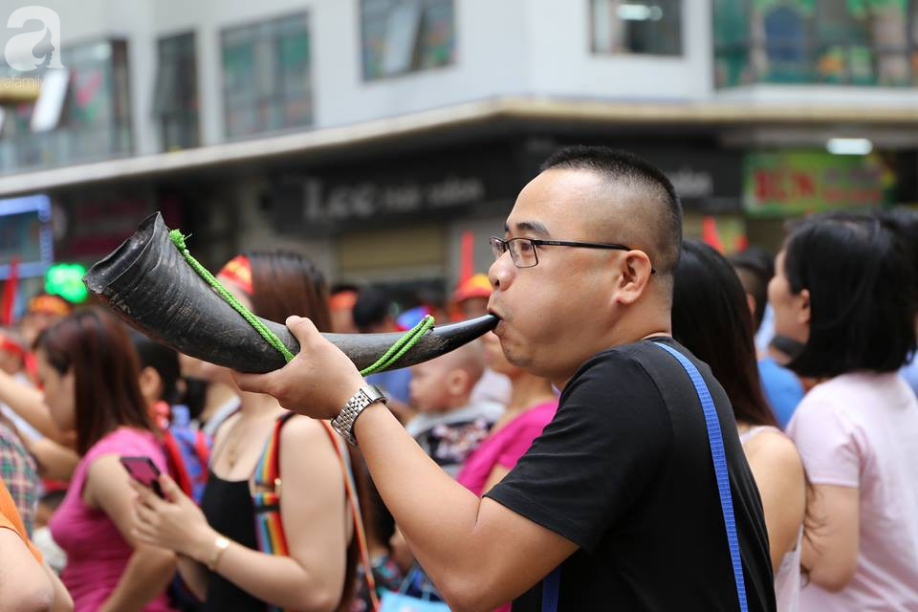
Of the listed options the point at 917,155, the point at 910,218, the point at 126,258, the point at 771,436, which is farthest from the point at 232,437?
the point at 917,155

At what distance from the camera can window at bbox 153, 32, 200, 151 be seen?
2391 centimetres

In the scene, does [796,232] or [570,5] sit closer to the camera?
[796,232]

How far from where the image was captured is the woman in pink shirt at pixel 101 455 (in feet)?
13.9

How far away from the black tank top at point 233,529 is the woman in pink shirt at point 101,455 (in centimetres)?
39

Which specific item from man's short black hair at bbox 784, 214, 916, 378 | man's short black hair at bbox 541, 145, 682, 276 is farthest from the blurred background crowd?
man's short black hair at bbox 541, 145, 682, 276

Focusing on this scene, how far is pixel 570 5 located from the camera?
19.1m

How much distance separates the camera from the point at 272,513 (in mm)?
3740

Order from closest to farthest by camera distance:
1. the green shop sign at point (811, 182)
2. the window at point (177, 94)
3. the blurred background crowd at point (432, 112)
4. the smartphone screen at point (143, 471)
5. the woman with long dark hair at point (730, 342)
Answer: the woman with long dark hair at point (730, 342), the smartphone screen at point (143, 471), the blurred background crowd at point (432, 112), the green shop sign at point (811, 182), the window at point (177, 94)

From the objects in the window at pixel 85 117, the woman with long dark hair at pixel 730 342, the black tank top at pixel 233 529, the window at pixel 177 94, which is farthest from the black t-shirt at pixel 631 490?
the window at pixel 85 117

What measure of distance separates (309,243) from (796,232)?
19.5m

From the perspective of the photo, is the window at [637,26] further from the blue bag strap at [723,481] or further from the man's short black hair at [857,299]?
the blue bag strap at [723,481]

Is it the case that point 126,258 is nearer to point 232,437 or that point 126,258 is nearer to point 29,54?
point 232,437

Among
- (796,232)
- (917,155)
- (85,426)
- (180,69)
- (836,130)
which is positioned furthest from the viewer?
(180,69)

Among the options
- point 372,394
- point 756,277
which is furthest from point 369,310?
point 372,394
